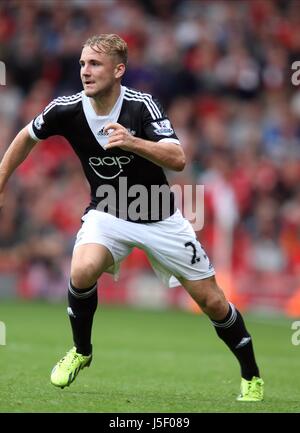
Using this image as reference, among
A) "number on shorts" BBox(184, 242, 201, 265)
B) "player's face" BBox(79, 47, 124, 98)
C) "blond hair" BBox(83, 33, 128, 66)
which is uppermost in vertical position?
"blond hair" BBox(83, 33, 128, 66)

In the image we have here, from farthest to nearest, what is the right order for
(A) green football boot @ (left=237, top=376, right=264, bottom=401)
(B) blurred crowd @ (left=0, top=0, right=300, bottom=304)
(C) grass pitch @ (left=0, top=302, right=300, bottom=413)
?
(B) blurred crowd @ (left=0, top=0, right=300, bottom=304) < (A) green football boot @ (left=237, top=376, right=264, bottom=401) < (C) grass pitch @ (left=0, top=302, right=300, bottom=413)

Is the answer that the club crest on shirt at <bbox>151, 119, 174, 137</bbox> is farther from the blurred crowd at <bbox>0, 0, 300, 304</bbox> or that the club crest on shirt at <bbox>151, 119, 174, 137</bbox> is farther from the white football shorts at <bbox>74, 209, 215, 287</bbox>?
the blurred crowd at <bbox>0, 0, 300, 304</bbox>

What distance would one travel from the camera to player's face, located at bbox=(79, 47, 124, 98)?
6859mm

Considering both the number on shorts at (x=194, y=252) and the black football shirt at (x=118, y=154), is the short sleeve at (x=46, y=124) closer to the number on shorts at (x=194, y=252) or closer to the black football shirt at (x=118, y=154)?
the black football shirt at (x=118, y=154)

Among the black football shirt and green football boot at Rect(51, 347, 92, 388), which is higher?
the black football shirt

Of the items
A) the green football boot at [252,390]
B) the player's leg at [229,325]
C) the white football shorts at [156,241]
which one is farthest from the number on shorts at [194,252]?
the green football boot at [252,390]

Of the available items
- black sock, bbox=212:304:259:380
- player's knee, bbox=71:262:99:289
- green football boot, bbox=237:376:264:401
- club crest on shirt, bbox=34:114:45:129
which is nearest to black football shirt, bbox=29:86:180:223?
club crest on shirt, bbox=34:114:45:129

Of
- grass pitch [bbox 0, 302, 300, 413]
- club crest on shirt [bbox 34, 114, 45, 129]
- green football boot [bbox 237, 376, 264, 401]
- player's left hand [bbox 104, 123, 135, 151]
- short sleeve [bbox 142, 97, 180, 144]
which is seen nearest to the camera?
player's left hand [bbox 104, 123, 135, 151]

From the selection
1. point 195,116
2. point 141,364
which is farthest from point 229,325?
point 195,116

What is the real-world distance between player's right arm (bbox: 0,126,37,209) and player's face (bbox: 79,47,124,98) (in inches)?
24.4

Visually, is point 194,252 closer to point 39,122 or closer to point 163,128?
point 163,128

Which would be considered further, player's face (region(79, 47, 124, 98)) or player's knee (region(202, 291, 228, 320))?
player's knee (region(202, 291, 228, 320))

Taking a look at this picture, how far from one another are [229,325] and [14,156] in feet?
6.08

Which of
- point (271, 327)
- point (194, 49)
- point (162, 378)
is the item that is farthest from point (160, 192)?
point (194, 49)
